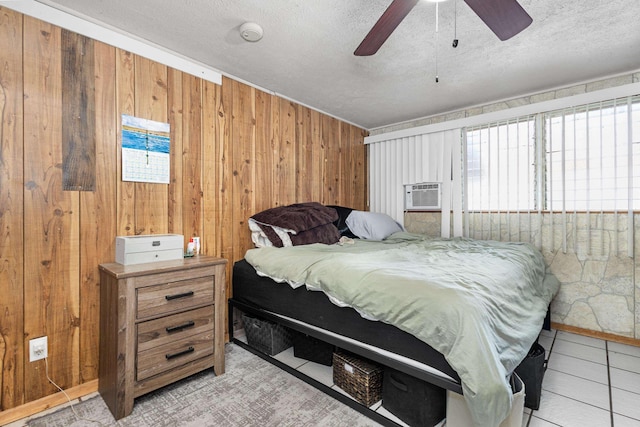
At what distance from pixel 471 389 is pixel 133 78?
2.59m

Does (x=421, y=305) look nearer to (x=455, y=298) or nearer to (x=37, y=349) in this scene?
(x=455, y=298)

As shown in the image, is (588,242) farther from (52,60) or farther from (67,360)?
(52,60)

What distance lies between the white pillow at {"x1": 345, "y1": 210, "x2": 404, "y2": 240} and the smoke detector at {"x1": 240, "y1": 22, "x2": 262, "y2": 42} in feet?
6.35

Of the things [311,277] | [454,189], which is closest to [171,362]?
[311,277]

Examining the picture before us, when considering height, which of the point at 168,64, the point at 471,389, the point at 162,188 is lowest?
the point at 471,389

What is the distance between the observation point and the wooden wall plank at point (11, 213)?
158 centimetres

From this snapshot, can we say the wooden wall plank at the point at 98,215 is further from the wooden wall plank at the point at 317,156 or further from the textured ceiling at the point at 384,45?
the wooden wall plank at the point at 317,156

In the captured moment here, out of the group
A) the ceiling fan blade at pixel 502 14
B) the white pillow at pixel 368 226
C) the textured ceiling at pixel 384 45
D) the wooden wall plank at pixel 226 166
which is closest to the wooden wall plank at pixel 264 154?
the textured ceiling at pixel 384 45

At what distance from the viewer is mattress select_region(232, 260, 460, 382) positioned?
52.9 inches

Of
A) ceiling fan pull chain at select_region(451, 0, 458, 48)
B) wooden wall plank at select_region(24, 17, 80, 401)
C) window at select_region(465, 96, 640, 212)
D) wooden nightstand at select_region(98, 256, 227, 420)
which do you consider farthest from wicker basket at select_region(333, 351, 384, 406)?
window at select_region(465, 96, 640, 212)

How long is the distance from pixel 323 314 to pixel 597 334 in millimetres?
2693

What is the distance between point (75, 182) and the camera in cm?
180

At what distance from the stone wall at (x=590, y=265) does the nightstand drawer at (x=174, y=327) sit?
3.01 metres

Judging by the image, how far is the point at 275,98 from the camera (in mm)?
2992
